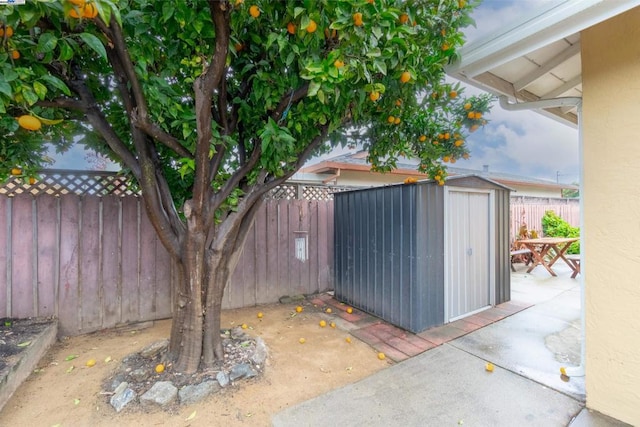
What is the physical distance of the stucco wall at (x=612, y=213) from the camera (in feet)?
6.16

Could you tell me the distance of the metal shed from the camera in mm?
3486

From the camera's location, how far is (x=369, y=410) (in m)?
2.09

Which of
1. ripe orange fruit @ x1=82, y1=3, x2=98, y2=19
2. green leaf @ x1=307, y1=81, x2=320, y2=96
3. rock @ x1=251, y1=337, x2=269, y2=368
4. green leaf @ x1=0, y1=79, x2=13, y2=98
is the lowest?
rock @ x1=251, y1=337, x2=269, y2=368

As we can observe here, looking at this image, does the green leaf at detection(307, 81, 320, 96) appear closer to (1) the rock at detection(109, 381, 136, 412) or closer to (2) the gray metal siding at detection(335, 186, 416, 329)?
(2) the gray metal siding at detection(335, 186, 416, 329)

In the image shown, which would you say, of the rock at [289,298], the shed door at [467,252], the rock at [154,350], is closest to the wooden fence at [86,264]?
the rock at [289,298]

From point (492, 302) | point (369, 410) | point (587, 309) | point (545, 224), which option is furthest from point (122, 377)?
point (545, 224)

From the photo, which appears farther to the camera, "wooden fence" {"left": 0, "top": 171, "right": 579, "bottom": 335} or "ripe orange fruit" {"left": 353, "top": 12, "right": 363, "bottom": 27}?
"wooden fence" {"left": 0, "top": 171, "right": 579, "bottom": 335}

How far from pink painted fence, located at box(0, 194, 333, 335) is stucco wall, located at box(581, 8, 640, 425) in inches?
152

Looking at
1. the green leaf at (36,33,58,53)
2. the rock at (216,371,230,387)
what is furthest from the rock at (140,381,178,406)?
the green leaf at (36,33,58,53)

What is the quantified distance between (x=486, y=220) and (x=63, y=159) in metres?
5.63

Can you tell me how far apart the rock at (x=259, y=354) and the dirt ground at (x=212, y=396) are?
0.24 feet

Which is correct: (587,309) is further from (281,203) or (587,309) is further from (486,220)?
(281,203)

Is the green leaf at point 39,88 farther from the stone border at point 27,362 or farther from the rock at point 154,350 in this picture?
the rock at point 154,350

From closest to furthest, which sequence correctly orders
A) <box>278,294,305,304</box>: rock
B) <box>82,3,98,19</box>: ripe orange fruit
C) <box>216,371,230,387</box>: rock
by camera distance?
1. <box>82,3,98,19</box>: ripe orange fruit
2. <box>216,371,230,387</box>: rock
3. <box>278,294,305,304</box>: rock
